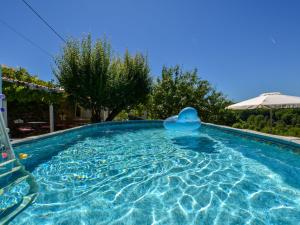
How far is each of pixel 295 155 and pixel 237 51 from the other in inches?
657

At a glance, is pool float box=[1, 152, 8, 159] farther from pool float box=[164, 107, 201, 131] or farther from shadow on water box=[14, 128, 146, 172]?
pool float box=[164, 107, 201, 131]

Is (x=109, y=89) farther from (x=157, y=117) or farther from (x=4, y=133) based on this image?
(x=4, y=133)

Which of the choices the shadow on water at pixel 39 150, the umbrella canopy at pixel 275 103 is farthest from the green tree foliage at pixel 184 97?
the shadow on water at pixel 39 150

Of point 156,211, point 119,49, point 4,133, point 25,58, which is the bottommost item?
point 156,211

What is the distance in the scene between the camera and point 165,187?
3.36 m

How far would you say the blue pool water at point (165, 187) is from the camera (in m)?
2.52

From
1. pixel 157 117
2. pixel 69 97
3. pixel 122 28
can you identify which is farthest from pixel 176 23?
pixel 69 97

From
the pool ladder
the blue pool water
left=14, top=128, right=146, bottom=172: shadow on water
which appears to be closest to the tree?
left=14, top=128, right=146, bottom=172: shadow on water

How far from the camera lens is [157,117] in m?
16.5

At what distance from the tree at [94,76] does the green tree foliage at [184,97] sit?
2.59 m

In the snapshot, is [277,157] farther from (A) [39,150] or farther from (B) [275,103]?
(A) [39,150]

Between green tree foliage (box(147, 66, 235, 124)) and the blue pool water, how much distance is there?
9.86 m

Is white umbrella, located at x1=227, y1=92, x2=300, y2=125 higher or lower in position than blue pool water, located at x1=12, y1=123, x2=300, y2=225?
higher

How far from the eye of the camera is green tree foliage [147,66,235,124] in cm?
1551
